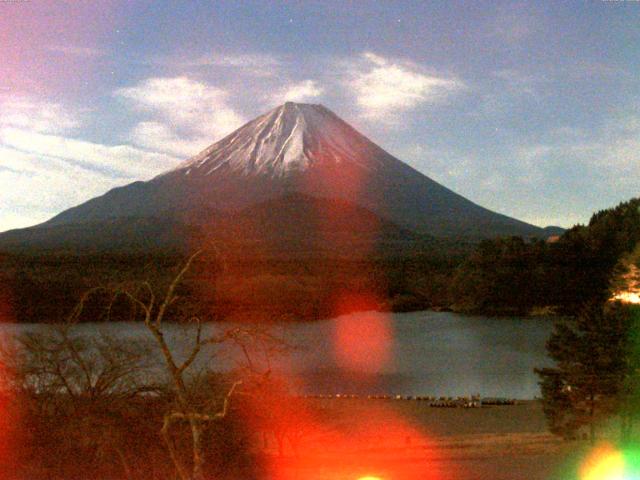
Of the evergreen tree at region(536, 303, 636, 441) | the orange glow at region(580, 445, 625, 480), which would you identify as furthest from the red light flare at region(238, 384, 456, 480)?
the evergreen tree at region(536, 303, 636, 441)

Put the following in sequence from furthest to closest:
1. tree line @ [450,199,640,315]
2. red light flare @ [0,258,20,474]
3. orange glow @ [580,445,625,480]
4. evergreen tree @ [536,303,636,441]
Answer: tree line @ [450,199,640,315] < evergreen tree @ [536,303,636,441] < red light flare @ [0,258,20,474] < orange glow @ [580,445,625,480]

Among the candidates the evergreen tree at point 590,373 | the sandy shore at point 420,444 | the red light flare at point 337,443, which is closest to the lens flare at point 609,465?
the sandy shore at point 420,444

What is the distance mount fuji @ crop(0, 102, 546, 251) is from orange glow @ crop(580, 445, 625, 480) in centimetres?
3289

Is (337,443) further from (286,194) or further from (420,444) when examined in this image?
(286,194)

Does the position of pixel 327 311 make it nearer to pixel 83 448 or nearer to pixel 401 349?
pixel 401 349

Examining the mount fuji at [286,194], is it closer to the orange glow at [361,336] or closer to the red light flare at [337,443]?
the orange glow at [361,336]

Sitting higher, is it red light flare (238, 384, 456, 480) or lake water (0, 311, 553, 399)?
lake water (0, 311, 553, 399)

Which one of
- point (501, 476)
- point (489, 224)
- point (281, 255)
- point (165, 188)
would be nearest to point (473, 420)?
point (501, 476)

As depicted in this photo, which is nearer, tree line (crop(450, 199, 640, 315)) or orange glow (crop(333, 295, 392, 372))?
orange glow (crop(333, 295, 392, 372))

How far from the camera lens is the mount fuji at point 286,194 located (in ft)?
142

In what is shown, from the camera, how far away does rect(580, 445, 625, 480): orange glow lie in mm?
5531

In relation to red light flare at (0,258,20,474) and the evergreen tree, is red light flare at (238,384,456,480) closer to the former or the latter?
the evergreen tree

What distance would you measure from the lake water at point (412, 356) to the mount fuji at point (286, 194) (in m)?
17.7

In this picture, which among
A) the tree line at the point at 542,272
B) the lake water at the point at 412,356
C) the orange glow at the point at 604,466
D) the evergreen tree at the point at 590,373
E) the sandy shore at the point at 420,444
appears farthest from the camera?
the tree line at the point at 542,272
